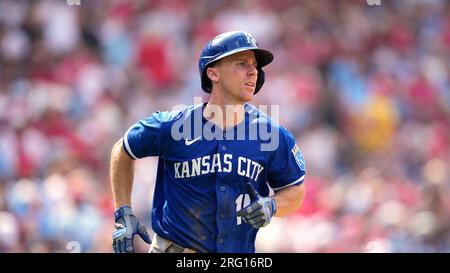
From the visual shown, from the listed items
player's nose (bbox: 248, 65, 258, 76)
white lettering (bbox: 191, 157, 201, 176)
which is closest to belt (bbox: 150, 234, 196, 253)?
white lettering (bbox: 191, 157, 201, 176)

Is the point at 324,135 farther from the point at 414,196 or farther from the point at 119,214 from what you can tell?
the point at 119,214

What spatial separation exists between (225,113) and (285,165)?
0.45 m

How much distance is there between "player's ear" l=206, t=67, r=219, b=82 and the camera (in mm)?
6164

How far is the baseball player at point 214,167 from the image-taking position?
19.4 ft

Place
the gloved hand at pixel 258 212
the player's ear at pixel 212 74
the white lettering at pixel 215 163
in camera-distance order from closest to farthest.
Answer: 1. the gloved hand at pixel 258 212
2. the white lettering at pixel 215 163
3. the player's ear at pixel 212 74

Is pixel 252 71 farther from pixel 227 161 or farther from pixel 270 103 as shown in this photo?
pixel 270 103

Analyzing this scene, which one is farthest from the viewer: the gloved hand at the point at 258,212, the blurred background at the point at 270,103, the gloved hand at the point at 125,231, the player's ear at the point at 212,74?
the blurred background at the point at 270,103

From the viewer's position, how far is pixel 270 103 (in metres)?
11.5

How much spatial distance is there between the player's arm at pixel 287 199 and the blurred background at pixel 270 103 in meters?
3.31

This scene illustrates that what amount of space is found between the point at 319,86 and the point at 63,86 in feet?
9.22

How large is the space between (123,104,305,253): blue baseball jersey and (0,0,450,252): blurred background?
314 cm
